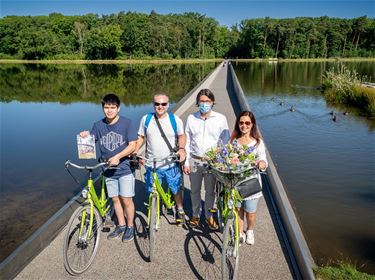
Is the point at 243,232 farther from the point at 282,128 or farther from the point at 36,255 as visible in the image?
the point at 282,128

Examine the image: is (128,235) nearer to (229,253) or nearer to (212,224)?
(212,224)

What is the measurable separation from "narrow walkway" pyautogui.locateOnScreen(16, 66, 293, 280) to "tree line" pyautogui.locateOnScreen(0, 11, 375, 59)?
82558mm

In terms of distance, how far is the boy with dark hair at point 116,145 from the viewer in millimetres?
3969

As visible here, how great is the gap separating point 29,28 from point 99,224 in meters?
96.4

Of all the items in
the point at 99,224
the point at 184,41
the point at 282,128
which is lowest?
the point at 282,128

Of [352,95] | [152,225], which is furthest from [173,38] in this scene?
[152,225]

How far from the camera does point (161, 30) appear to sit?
85.6 metres

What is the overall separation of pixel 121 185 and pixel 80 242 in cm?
86

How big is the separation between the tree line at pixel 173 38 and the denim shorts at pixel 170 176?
82277 mm

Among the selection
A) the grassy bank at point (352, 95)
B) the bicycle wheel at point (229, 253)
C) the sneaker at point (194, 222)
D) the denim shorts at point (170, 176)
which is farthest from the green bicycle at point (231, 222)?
the grassy bank at point (352, 95)

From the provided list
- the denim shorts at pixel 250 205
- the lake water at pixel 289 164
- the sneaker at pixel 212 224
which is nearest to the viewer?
the denim shorts at pixel 250 205

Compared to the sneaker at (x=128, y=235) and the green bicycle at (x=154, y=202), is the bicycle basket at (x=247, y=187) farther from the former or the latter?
the sneaker at (x=128, y=235)

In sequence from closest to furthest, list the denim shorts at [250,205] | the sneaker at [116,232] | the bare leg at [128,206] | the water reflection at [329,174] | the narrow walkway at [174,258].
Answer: the narrow walkway at [174,258] → the denim shorts at [250,205] → the bare leg at [128,206] → the sneaker at [116,232] → the water reflection at [329,174]

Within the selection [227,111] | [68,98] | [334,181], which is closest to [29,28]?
[68,98]
